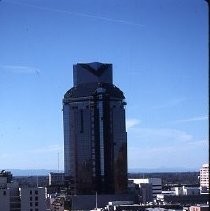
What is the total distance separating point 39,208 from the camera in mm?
17641

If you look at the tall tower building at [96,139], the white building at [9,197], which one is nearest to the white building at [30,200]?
the white building at [9,197]

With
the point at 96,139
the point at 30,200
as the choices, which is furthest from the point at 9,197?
the point at 96,139

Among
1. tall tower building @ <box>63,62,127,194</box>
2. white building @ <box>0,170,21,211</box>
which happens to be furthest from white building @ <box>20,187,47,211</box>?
tall tower building @ <box>63,62,127,194</box>

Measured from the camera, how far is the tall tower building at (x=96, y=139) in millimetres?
36031

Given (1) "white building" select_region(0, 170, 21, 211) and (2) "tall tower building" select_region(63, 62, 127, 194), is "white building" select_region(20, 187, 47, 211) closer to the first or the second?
(1) "white building" select_region(0, 170, 21, 211)

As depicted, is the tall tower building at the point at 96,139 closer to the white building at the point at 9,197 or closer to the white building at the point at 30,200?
the white building at the point at 9,197

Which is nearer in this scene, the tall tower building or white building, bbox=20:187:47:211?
white building, bbox=20:187:47:211

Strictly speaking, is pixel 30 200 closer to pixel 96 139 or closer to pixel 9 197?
pixel 9 197

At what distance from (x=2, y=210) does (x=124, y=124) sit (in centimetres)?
2126

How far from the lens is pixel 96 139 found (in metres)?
36.1

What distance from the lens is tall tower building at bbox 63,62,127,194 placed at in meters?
36.0

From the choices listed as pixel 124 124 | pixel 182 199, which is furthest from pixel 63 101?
pixel 182 199

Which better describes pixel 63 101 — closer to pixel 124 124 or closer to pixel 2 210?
pixel 124 124

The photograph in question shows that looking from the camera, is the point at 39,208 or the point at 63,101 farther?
the point at 63,101
